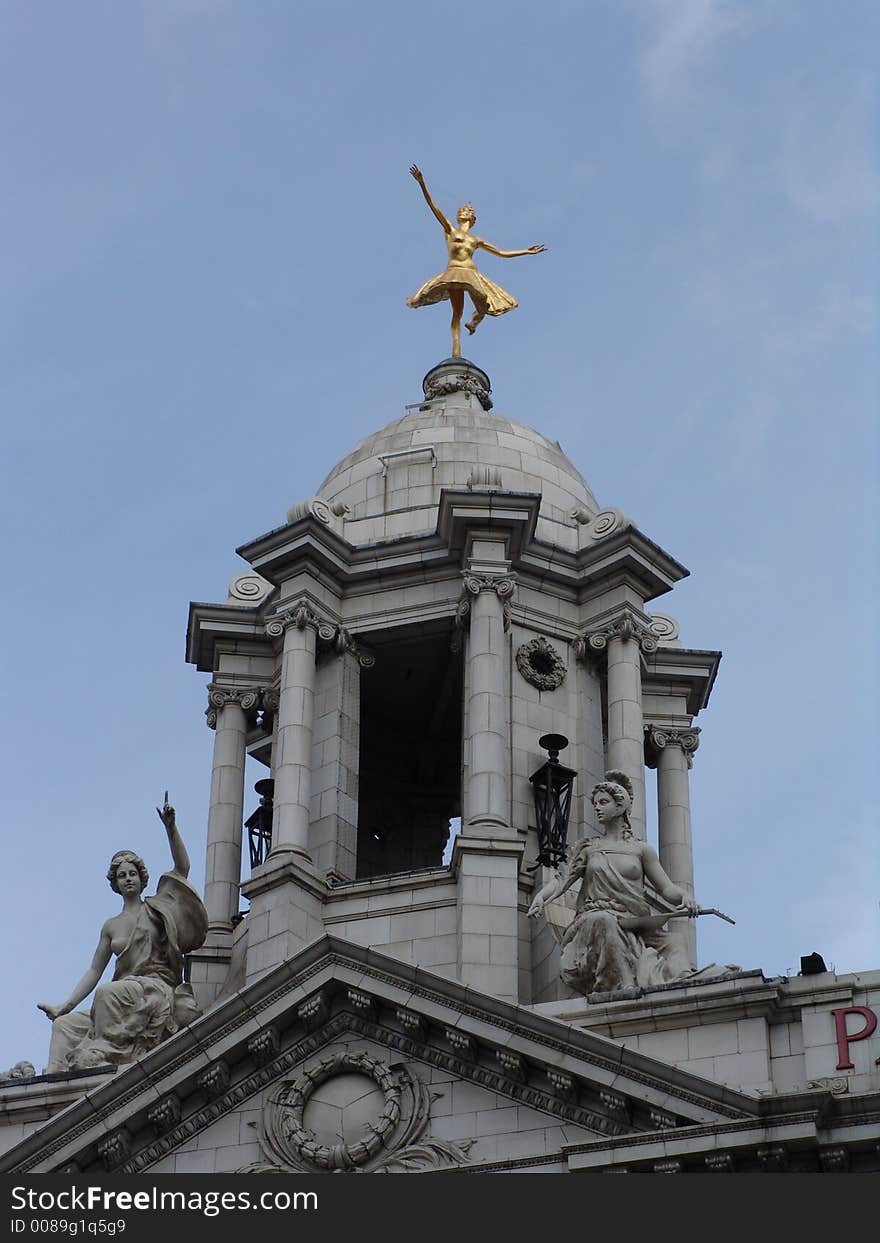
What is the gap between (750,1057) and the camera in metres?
42.9

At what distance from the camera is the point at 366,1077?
43438mm

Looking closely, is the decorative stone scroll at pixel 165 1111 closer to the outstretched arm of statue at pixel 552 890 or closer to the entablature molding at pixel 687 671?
the outstretched arm of statue at pixel 552 890

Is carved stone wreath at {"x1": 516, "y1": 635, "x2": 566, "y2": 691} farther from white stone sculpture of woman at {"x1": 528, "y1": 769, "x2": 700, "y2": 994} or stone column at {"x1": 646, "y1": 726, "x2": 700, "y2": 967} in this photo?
white stone sculpture of woman at {"x1": 528, "y1": 769, "x2": 700, "y2": 994}

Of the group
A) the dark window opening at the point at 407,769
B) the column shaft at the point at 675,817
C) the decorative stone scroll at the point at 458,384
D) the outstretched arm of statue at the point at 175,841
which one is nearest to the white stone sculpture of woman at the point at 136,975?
the outstretched arm of statue at the point at 175,841

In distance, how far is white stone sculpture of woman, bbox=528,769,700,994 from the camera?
150 ft

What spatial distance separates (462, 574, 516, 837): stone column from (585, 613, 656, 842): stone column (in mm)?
1863

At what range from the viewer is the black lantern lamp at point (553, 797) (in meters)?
51.7

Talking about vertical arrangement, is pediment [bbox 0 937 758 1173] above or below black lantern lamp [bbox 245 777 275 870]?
below

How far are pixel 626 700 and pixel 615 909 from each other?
7727mm

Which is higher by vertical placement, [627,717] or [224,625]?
[224,625]

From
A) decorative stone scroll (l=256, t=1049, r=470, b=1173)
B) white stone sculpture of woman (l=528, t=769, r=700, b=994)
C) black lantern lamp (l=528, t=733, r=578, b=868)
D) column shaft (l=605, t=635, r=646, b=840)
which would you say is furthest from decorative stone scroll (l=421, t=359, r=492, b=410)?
decorative stone scroll (l=256, t=1049, r=470, b=1173)

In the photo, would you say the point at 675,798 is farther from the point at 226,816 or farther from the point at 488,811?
the point at 226,816

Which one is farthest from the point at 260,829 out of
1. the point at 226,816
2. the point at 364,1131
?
the point at 364,1131

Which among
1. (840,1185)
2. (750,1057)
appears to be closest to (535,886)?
(750,1057)
